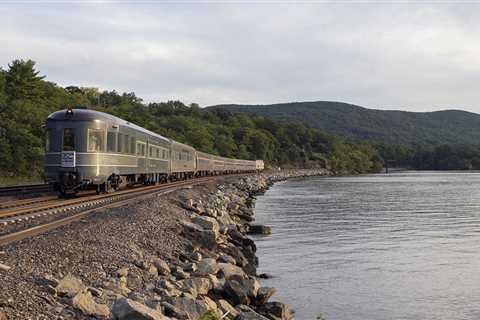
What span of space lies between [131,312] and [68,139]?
54.7 ft

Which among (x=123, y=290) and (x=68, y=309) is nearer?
(x=68, y=309)

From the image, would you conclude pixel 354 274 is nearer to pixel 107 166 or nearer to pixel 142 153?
pixel 107 166

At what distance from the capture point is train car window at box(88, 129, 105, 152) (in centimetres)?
2383

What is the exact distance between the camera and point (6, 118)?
50.6 meters

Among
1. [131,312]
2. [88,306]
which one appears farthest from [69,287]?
[131,312]

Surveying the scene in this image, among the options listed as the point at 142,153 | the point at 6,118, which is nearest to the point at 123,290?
the point at 142,153

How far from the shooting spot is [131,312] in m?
8.19

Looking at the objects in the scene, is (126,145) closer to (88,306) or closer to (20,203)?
(20,203)

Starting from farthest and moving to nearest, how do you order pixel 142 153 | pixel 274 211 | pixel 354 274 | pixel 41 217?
pixel 274 211 < pixel 142 153 < pixel 354 274 < pixel 41 217

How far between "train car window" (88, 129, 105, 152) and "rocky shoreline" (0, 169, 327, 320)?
395cm

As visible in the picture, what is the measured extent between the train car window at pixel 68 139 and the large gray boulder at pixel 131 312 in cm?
1619

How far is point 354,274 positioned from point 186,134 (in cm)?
11660

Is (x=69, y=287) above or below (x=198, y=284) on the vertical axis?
above

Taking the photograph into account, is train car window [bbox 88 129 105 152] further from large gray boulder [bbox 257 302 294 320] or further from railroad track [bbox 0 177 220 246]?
large gray boulder [bbox 257 302 294 320]
